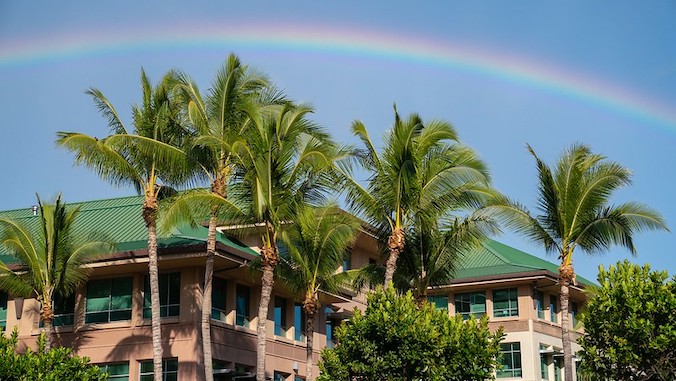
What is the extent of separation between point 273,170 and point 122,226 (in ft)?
46.9

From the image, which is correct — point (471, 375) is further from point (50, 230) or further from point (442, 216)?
point (50, 230)

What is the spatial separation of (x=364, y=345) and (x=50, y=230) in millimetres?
13783

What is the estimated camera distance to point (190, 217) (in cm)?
3322

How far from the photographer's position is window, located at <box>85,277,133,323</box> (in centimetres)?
4194

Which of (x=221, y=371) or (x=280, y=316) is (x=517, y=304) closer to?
(x=280, y=316)

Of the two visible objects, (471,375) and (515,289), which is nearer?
(471,375)

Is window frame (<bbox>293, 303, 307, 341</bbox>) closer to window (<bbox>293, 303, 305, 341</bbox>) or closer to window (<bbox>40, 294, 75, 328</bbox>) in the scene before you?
window (<bbox>293, 303, 305, 341</bbox>)

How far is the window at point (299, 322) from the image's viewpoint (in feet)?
152

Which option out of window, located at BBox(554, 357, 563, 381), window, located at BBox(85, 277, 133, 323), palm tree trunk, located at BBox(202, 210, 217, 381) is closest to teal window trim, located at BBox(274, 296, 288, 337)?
window, located at BBox(85, 277, 133, 323)

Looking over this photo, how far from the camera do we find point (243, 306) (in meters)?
43.5

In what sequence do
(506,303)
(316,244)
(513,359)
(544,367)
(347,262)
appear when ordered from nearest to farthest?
1. (316,244)
2. (347,262)
3. (513,359)
4. (544,367)
5. (506,303)

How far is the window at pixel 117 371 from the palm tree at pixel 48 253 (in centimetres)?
317

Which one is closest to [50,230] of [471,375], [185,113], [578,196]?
[185,113]

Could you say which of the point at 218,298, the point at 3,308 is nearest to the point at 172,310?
the point at 218,298
